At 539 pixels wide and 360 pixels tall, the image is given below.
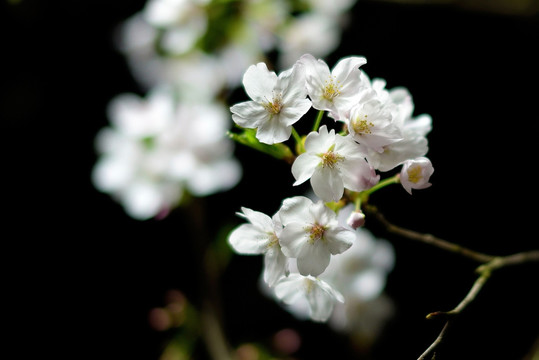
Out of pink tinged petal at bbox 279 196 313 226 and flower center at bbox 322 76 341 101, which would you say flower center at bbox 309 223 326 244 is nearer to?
pink tinged petal at bbox 279 196 313 226

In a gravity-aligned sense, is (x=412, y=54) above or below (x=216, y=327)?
above

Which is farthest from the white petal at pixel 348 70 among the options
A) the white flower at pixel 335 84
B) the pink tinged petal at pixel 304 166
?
the pink tinged petal at pixel 304 166

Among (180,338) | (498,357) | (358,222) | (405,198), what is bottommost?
(180,338)

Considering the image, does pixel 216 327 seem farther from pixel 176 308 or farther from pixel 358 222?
pixel 358 222

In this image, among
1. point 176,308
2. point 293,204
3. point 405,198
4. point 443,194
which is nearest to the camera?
point 293,204

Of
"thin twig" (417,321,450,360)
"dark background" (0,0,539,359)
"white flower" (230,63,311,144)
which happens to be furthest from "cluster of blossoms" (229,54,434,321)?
"dark background" (0,0,539,359)

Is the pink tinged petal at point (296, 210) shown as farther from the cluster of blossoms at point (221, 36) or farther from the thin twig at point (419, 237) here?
the cluster of blossoms at point (221, 36)

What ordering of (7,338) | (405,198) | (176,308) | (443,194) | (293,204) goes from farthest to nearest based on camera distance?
1. (7,338)
2. (176,308)
3. (443,194)
4. (405,198)
5. (293,204)

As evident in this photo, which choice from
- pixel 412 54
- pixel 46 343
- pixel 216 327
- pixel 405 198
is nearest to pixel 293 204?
pixel 405 198
